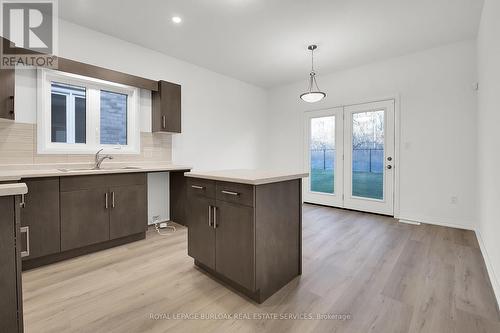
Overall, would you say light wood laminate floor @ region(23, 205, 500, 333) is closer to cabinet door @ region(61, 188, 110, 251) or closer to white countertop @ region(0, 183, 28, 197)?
cabinet door @ region(61, 188, 110, 251)

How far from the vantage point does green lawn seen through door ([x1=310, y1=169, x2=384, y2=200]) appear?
436cm

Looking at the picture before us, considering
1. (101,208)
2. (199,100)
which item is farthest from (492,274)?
(199,100)

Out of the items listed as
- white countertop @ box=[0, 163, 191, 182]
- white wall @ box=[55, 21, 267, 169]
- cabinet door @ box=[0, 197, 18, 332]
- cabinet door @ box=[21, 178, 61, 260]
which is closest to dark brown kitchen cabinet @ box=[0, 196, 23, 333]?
cabinet door @ box=[0, 197, 18, 332]

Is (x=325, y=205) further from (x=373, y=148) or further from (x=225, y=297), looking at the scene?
(x=225, y=297)

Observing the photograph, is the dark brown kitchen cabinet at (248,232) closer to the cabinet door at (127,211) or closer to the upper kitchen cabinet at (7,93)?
the cabinet door at (127,211)

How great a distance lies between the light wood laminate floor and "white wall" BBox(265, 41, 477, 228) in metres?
Result: 0.96

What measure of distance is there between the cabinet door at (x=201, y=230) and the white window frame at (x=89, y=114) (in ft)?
6.13

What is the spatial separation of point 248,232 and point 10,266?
124 centimetres

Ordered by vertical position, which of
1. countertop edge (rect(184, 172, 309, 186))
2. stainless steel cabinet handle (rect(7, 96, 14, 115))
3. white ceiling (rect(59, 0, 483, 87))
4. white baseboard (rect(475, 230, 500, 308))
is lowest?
white baseboard (rect(475, 230, 500, 308))

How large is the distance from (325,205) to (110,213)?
3.98m

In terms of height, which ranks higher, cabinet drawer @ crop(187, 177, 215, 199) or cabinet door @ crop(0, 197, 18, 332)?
cabinet drawer @ crop(187, 177, 215, 199)

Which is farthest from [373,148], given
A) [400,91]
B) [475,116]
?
[475,116]

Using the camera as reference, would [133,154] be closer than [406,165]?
Yes

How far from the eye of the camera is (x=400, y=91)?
13.2 ft
